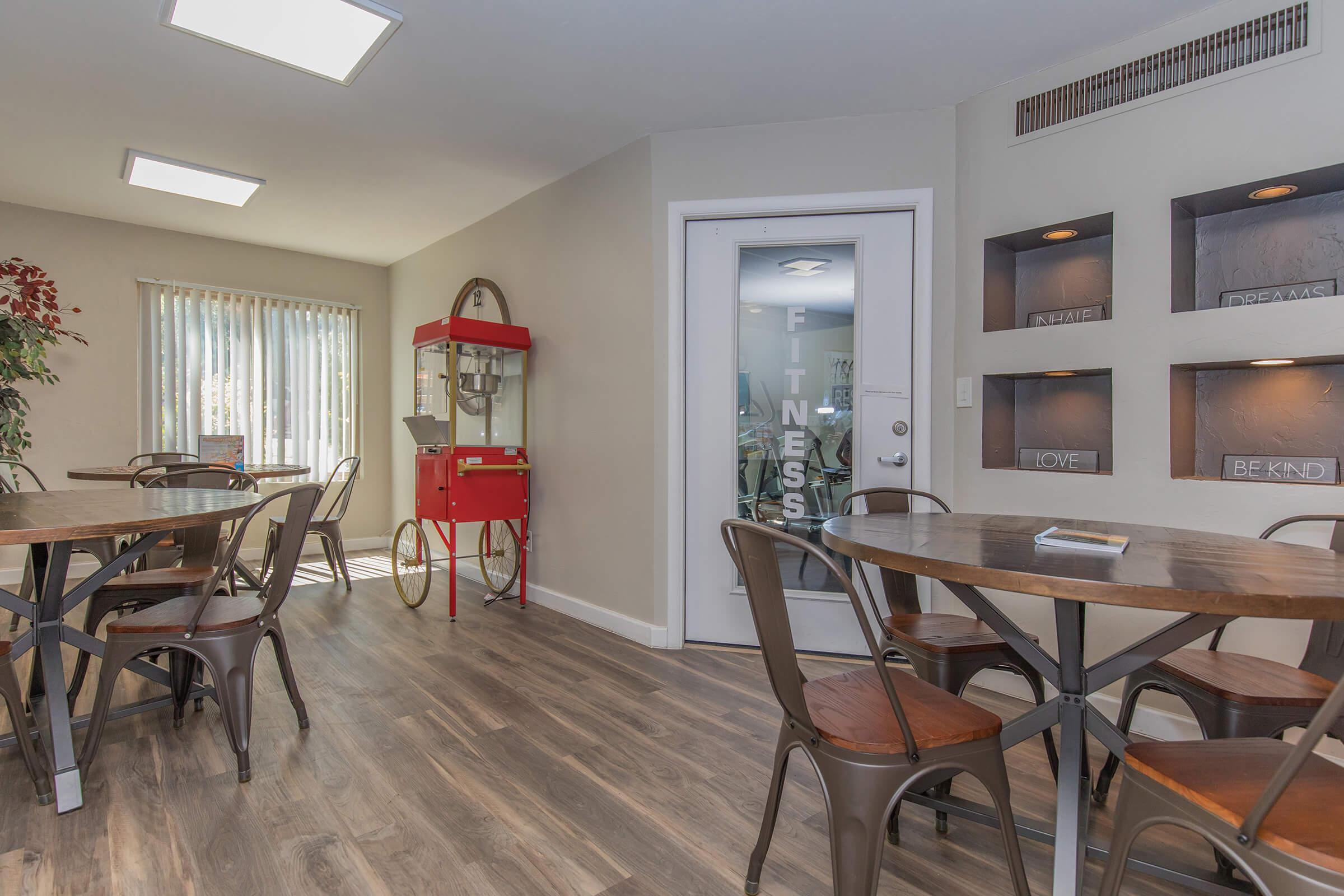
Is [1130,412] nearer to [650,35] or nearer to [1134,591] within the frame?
[1134,591]

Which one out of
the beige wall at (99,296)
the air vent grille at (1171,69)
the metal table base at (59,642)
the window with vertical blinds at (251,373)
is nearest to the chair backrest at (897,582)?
the air vent grille at (1171,69)

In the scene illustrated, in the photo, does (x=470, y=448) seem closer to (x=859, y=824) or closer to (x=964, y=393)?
(x=964, y=393)

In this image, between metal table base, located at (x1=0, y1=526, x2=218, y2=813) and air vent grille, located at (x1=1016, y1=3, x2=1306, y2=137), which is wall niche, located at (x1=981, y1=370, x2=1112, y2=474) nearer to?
air vent grille, located at (x1=1016, y1=3, x2=1306, y2=137)

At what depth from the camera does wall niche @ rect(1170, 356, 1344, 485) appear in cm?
222

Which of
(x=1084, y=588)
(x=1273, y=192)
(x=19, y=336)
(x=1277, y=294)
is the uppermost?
(x=1273, y=192)

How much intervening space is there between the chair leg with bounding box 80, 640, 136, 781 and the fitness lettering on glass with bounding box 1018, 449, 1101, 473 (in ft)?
10.6

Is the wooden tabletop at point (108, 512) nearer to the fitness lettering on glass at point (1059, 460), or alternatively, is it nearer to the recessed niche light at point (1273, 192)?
the fitness lettering on glass at point (1059, 460)

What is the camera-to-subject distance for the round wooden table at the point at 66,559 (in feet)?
5.78

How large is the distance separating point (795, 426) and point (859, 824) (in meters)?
2.19

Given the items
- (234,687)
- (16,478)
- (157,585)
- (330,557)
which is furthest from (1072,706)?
(16,478)

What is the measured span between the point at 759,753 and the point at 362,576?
12.3ft

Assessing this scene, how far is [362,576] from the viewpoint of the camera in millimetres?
4926

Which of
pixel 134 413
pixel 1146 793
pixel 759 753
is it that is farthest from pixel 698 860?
pixel 134 413

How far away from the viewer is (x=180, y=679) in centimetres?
234
